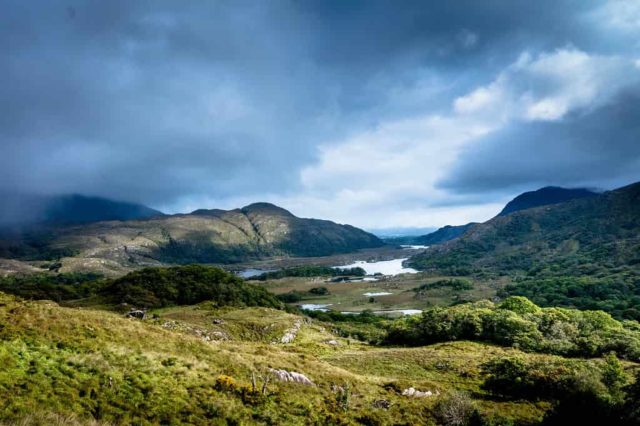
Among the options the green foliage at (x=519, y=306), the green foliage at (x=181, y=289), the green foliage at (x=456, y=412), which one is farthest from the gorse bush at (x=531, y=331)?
the green foliage at (x=181, y=289)

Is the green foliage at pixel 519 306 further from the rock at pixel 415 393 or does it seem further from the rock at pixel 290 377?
the rock at pixel 290 377

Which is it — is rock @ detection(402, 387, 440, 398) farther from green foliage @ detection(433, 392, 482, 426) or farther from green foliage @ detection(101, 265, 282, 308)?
green foliage @ detection(101, 265, 282, 308)

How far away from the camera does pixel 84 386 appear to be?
24.2m

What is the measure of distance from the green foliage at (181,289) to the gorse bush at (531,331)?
58.8m

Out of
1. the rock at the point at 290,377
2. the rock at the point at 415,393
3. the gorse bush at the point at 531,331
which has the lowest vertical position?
the gorse bush at the point at 531,331

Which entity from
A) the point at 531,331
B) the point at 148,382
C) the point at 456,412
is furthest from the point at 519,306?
the point at 148,382

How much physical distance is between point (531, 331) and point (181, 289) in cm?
10359

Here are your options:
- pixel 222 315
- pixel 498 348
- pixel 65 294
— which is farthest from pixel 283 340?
pixel 65 294

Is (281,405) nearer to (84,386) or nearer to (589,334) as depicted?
(84,386)

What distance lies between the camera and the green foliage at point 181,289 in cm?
11738

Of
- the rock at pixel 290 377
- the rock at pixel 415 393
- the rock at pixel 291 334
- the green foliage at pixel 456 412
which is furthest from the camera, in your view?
the rock at pixel 291 334

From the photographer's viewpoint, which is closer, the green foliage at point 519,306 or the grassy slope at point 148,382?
the grassy slope at point 148,382

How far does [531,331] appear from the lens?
80438mm

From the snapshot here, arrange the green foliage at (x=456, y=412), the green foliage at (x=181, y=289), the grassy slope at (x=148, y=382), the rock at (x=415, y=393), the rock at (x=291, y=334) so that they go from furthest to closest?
the green foliage at (x=181, y=289)
the rock at (x=291, y=334)
the rock at (x=415, y=393)
the green foliage at (x=456, y=412)
the grassy slope at (x=148, y=382)
